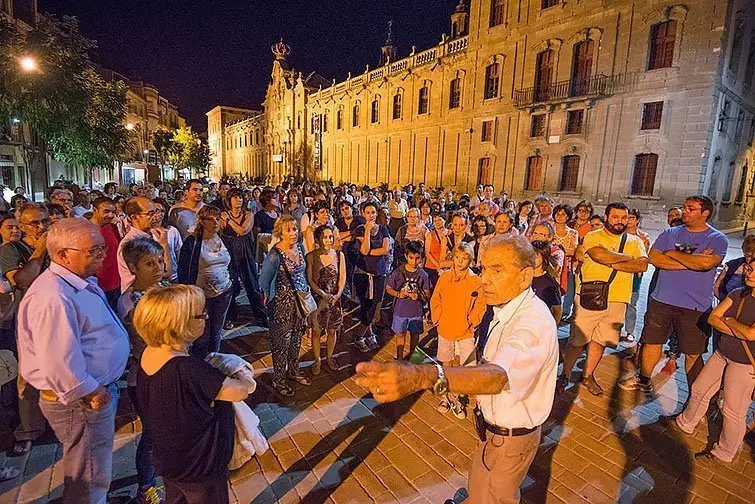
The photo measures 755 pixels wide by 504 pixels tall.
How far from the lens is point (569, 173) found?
850 inches

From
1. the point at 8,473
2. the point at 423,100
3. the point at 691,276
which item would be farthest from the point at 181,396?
the point at 423,100

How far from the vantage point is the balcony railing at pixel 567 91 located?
63.7 ft

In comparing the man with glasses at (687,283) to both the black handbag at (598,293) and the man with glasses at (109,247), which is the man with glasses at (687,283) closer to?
the black handbag at (598,293)

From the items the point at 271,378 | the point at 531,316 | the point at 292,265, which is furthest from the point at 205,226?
the point at 531,316

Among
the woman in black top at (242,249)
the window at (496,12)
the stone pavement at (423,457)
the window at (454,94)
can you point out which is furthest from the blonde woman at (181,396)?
the window at (454,94)

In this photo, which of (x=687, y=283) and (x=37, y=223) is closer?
(x=37, y=223)

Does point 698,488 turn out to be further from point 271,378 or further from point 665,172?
point 665,172

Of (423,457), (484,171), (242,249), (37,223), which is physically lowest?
(423,457)

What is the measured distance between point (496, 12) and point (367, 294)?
960 inches

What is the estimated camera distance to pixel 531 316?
196cm

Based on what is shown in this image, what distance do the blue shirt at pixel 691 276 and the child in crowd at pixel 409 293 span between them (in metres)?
2.65

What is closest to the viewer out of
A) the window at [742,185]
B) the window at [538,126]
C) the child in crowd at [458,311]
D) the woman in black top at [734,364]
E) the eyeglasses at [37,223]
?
the woman in black top at [734,364]

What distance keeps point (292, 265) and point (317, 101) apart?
4287 cm

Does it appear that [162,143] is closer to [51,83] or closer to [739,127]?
[51,83]
